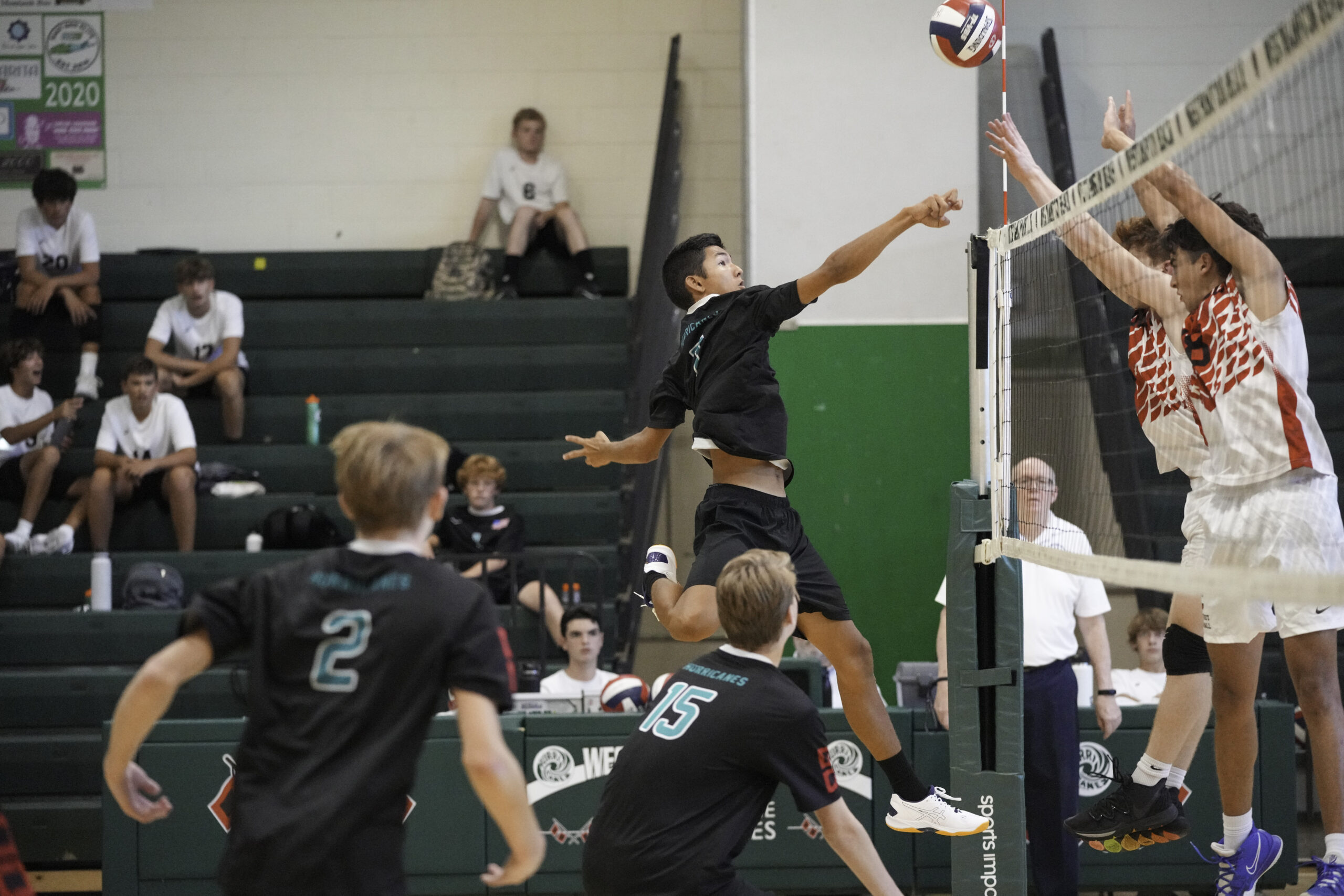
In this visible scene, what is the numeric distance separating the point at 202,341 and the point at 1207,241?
8024 mm

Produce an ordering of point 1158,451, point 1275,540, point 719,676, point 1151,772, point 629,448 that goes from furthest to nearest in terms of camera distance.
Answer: point 629,448 < point 1158,451 < point 1151,772 < point 1275,540 < point 719,676

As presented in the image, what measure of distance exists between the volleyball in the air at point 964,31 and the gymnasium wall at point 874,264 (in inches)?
162

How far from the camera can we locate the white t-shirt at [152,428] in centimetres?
917

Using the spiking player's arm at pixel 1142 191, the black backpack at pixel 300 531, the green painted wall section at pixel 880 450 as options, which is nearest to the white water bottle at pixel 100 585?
the black backpack at pixel 300 531

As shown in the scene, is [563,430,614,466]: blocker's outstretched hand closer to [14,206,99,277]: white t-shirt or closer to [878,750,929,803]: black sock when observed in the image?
[878,750,929,803]: black sock

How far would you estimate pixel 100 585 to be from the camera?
8.58 m

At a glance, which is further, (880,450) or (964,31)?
(880,450)

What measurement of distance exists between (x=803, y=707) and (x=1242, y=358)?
174 centimetres

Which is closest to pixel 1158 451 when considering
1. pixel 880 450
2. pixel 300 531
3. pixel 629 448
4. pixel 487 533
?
pixel 629 448

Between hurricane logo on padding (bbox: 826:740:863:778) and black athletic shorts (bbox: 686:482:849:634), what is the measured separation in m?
2.22

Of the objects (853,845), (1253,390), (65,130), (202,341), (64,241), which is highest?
(65,130)

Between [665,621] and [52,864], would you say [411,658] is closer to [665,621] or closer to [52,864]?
[665,621]

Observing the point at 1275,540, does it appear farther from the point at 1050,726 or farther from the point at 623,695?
the point at 623,695

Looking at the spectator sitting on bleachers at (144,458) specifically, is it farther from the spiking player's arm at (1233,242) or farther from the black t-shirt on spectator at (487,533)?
the spiking player's arm at (1233,242)
